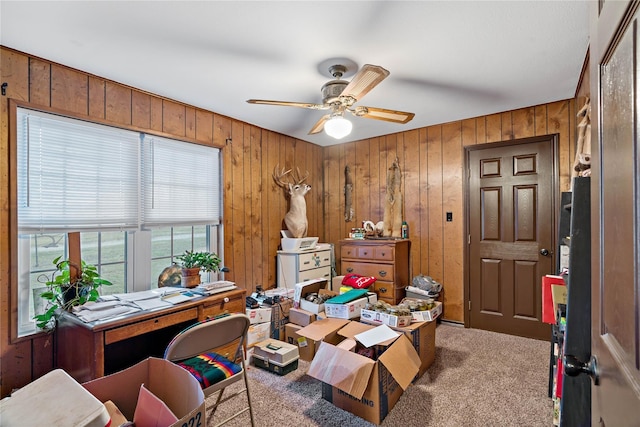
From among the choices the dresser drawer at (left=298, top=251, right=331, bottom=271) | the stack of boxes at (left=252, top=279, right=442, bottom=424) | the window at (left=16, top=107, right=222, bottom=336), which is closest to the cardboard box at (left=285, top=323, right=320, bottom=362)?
the stack of boxes at (left=252, top=279, right=442, bottom=424)

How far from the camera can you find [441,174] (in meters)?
3.90

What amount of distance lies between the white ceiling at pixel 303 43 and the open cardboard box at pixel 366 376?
6.56 feet

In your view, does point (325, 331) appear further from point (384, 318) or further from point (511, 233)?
point (511, 233)

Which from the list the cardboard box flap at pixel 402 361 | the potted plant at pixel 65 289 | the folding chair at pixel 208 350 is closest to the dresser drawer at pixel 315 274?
the cardboard box flap at pixel 402 361

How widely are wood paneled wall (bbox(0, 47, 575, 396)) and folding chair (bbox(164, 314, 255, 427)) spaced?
52.0 inches

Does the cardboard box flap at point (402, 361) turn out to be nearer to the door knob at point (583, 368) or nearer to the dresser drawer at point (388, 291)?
the door knob at point (583, 368)

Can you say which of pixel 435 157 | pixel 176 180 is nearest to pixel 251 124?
pixel 176 180

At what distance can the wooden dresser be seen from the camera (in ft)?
12.5

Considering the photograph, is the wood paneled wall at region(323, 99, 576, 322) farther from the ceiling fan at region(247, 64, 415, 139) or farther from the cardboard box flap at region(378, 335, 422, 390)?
the cardboard box flap at region(378, 335, 422, 390)

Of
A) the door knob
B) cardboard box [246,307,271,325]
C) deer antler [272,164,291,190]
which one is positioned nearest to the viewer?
the door knob

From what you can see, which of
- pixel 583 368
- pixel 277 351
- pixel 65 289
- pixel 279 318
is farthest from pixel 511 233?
pixel 65 289

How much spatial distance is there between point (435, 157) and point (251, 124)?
2.27m

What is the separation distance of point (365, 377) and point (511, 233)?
249 cm

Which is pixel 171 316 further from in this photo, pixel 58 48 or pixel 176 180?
pixel 58 48
